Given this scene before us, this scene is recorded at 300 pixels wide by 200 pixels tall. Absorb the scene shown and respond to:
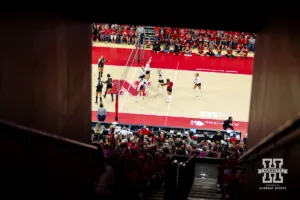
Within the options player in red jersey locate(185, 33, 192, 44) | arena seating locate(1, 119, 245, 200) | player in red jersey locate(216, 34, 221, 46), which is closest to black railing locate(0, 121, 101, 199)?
arena seating locate(1, 119, 245, 200)

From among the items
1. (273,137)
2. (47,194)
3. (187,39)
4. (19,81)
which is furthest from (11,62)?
(187,39)

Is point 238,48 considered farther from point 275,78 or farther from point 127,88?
point 275,78

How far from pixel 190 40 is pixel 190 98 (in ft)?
24.3

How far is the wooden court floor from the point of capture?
59.7 feet

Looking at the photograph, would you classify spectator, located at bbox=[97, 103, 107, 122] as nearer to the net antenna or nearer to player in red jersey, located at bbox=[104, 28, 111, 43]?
the net antenna

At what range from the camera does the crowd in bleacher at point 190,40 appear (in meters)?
25.8

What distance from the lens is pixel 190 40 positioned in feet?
85.6

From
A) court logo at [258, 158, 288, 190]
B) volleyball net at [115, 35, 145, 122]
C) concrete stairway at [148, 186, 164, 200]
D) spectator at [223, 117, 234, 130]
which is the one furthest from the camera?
volleyball net at [115, 35, 145, 122]

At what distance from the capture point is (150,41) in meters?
27.0

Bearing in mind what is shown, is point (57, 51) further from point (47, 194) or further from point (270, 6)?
point (270, 6)

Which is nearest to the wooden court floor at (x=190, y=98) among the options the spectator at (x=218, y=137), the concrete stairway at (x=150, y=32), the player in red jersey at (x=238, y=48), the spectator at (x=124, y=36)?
the spectator at (x=218, y=137)

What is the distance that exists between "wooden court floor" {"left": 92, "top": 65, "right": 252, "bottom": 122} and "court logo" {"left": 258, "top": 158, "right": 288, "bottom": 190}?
38.8 ft

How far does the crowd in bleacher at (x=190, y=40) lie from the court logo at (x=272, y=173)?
19843 mm

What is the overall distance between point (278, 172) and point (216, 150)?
8043 mm
